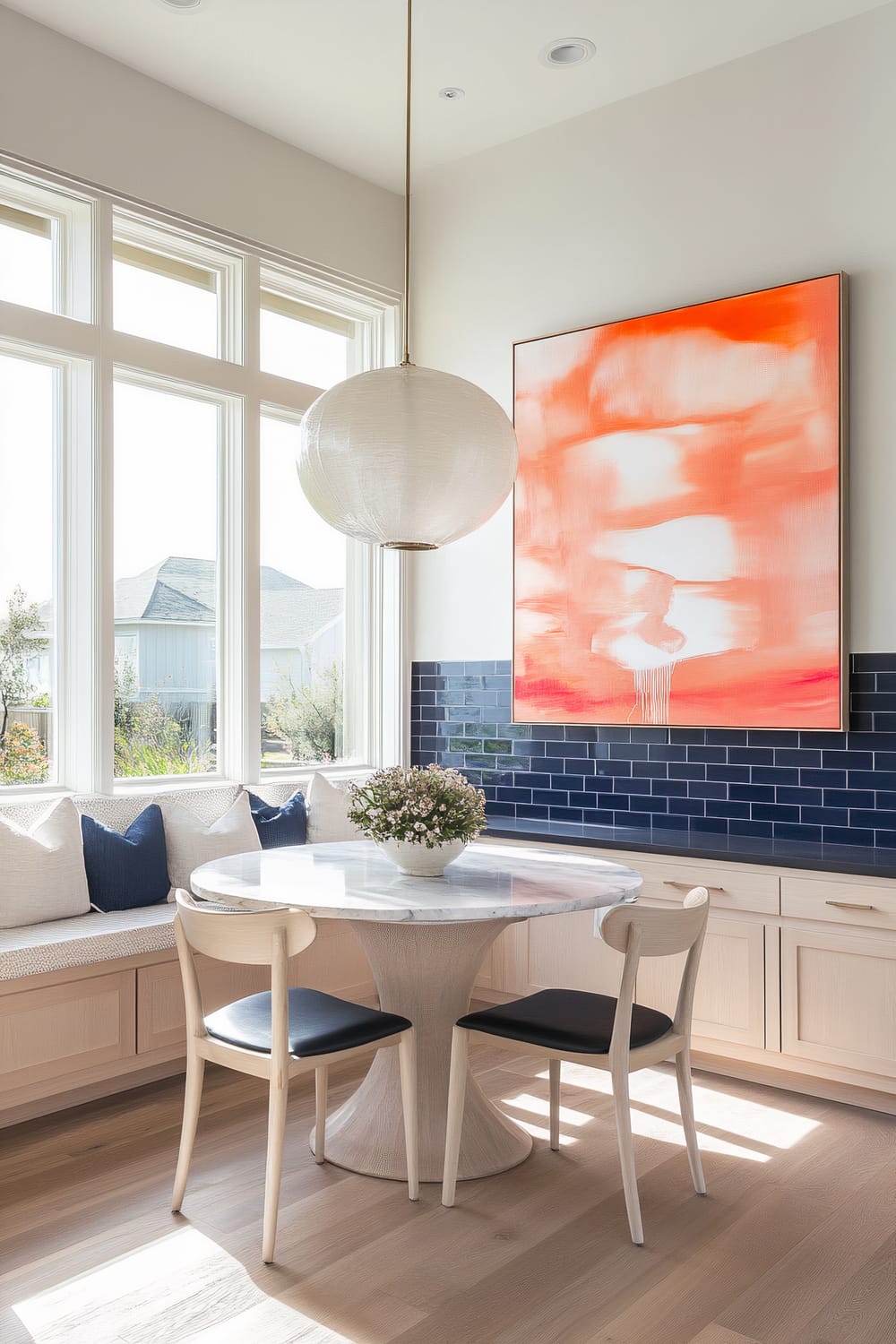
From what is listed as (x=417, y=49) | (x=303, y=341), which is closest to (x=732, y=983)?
(x=303, y=341)

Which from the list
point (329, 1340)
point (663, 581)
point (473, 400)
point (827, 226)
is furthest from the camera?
point (663, 581)

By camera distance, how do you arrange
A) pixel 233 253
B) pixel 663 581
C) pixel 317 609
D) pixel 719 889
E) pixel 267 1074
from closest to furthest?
pixel 267 1074 → pixel 719 889 → pixel 663 581 → pixel 233 253 → pixel 317 609

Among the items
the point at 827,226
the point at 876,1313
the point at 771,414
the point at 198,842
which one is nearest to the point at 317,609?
the point at 198,842

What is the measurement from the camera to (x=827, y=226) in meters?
3.77

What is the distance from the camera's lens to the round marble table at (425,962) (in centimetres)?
266

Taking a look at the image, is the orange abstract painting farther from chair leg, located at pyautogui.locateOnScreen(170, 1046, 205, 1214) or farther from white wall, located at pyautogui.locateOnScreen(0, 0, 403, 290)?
chair leg, located at pyautogui.locateOnScreen(170, 1046, 205, 1214)

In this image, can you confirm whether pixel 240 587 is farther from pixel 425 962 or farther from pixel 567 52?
pixel 567 52

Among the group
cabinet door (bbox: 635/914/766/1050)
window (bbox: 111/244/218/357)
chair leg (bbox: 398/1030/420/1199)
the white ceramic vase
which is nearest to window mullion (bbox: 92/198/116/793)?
window (bbox: 111/244/218/357)

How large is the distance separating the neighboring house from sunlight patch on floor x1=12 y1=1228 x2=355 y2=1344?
222cm

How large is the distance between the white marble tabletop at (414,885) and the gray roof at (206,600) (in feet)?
4.54

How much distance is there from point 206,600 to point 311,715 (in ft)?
2.45

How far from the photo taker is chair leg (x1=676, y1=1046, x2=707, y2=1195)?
2678 mm

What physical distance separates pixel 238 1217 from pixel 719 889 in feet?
5.87

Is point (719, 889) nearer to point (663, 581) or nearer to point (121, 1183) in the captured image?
point (663, 581)
